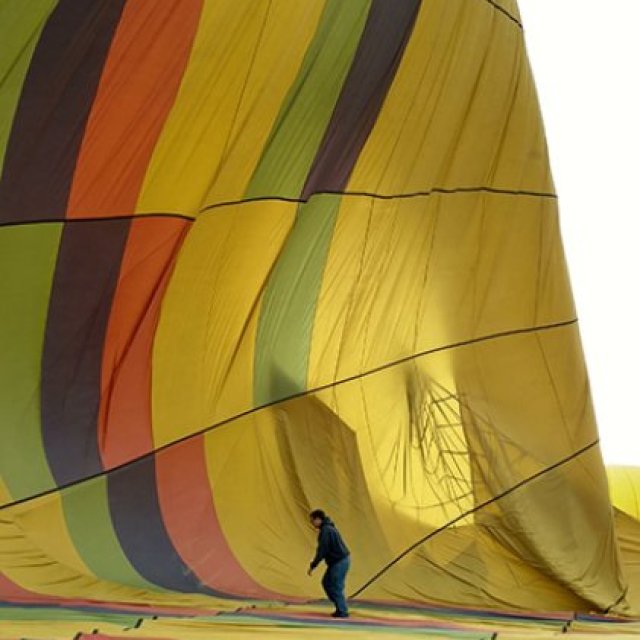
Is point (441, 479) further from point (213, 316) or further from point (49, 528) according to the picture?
point (49, 528)

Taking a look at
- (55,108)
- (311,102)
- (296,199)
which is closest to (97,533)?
(296,199)

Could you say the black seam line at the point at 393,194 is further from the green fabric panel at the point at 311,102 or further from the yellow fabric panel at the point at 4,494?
the yellow fabric panel at the point at 4,494

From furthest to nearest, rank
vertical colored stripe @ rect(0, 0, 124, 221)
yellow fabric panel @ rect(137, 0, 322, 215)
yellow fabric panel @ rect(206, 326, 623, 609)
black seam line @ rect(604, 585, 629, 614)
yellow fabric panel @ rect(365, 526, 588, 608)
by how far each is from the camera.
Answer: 1. black seam line @ rect(604, 585, 629, 614)
2. yellow fabric panel @ rect(365, 526, 588, 608)
3. yellow fabric panel @ rect(206, 326, 623, 609)
4. yellow fabric panel @ rect(137, 0, 322, 215)
5. vertical colored stripe @ rect(0, 0, 124, 221)

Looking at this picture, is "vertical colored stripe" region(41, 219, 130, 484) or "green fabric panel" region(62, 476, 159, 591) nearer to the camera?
"vertical colored stripe" region(41, 219, 130, 484)

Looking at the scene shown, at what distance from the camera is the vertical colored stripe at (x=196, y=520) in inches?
317

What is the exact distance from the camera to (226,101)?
7.57 metres

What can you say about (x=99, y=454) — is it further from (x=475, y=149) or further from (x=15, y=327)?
(x=475, y=149)

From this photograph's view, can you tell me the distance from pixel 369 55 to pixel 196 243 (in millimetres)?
1231

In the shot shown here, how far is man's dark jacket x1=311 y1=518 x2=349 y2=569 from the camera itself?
7.57 meters

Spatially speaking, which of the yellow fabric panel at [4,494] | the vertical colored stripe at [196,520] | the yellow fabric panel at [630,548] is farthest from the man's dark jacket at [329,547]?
the yellow fabric panel at [630,548]

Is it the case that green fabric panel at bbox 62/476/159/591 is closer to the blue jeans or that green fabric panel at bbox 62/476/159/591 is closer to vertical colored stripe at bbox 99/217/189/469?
vertical colored stripe at bbox 99/217/189/469

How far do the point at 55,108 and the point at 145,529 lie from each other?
2054 mm

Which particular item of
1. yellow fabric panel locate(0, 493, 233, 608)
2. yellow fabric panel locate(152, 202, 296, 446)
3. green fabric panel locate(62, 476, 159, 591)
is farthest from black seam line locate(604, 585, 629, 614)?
green fabric panel locate(62, 476, 159, 591)

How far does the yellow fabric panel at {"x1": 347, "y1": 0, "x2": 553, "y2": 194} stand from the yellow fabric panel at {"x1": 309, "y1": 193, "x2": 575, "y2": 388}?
0.13 meters
